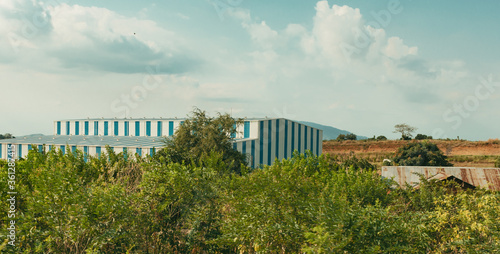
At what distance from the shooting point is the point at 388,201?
8.40 metres

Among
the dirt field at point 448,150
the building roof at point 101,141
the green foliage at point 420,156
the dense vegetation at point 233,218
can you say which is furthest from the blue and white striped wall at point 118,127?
the dense vegetation at point 233,218

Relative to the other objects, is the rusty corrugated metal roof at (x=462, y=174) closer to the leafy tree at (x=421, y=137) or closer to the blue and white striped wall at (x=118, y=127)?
the blue and white striped wall at (x=118, y=127)

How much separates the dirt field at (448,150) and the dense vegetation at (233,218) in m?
39.5

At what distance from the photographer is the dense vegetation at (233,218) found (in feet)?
16.7

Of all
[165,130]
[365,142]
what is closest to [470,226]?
[165,130]

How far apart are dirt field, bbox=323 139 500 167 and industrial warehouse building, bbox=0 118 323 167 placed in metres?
17.8

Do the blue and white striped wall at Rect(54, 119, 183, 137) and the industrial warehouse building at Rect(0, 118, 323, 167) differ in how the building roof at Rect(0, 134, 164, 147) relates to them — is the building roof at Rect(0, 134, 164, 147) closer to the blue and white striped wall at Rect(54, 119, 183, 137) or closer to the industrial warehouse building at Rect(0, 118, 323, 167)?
the industrial warehouse building at Rect(0, 118, 323, 167)

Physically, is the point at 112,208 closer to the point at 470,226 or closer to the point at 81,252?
the point at 81,252

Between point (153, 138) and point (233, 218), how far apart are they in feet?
91.1

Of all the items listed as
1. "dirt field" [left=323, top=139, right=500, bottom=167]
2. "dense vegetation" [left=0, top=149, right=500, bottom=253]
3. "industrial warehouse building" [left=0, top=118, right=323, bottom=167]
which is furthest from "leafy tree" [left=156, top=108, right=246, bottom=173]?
"dirt field" [left=323, top=139, right=500, bottom=167]

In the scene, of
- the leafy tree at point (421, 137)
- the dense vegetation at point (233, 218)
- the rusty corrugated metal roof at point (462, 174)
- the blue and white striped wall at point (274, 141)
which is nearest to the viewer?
the dense vegetation at point (233, 218)

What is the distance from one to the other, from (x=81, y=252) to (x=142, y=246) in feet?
3.51

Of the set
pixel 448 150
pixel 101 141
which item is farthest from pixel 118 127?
pixel 448 150

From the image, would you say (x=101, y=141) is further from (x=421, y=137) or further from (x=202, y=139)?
(x=421, y=137)
